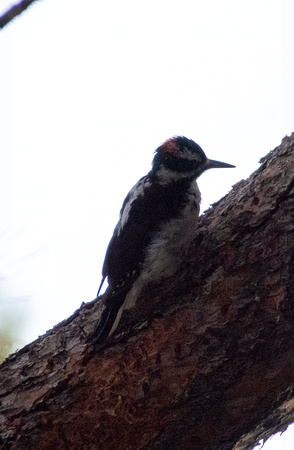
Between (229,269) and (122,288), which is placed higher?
(122,288)

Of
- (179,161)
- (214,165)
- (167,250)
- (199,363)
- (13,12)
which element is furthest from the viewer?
(214,165)

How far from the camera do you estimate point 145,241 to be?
7.25 feet

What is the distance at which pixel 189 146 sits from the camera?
258 centimetres

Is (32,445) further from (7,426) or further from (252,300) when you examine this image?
(252,300)

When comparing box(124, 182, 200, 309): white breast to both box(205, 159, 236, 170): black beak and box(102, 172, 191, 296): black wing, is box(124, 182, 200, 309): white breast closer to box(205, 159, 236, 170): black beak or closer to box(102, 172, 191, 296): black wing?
box(102, 172, 191, 296): black wing

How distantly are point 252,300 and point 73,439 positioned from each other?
0.74 meters

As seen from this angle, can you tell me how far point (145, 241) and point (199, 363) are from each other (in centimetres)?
51

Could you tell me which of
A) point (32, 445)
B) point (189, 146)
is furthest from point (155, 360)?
point (189, 146)

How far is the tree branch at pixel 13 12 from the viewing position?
1500 millimetres

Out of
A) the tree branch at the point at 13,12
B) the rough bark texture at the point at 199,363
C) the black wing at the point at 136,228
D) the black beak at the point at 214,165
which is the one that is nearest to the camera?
the tree branch at the point at 13,12

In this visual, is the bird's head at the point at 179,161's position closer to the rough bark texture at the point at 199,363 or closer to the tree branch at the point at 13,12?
the rough bark texture at the point at 199,363

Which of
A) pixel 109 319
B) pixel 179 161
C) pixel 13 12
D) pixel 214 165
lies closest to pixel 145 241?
pixel 109 319

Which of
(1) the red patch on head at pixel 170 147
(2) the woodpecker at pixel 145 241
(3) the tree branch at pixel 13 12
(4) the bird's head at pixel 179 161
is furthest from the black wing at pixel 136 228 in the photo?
(3) the tree branch at pixel 13 12

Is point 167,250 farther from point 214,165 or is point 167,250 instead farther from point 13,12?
point 13,12
